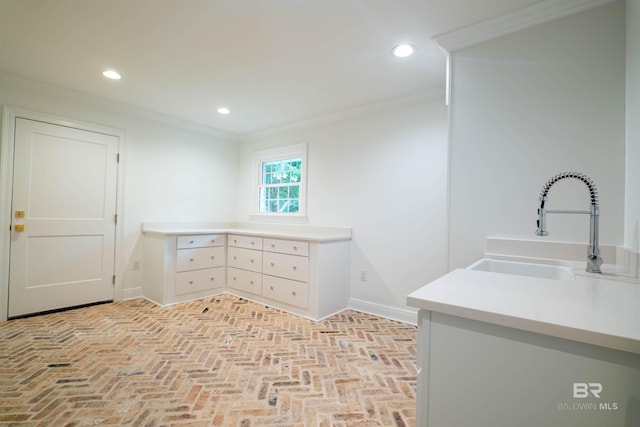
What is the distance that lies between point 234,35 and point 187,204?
2.97 metres

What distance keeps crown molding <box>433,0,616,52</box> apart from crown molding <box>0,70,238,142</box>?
3.72m

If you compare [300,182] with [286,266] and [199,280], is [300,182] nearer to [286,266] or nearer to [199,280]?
[286,266]

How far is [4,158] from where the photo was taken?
300cm

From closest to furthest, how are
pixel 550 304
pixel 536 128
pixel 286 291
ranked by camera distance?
pixel 550 304 < pixel 536 128 < pixel 286 291

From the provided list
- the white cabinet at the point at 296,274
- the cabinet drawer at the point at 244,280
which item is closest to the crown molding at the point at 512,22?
the white cabinet at the point at 296,274

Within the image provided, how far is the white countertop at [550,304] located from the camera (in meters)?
0.70

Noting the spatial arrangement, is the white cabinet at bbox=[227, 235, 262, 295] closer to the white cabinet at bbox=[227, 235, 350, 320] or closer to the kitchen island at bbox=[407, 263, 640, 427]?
the white cabinet at bbox=[227, 235, 350, 320]

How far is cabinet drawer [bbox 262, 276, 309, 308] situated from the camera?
11.1 feet

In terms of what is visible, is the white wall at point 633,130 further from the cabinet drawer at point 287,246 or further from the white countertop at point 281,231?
the cabinet drawer at point 287,246

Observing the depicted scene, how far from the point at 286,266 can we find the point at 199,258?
1341 mm

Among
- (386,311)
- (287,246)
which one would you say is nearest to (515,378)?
(386,311)

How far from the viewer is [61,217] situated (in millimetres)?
3381

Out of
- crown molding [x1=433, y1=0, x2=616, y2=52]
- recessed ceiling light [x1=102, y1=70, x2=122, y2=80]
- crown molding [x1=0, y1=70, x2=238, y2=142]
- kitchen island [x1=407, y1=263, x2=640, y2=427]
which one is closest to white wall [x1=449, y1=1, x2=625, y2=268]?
crown molding [x1=433, y1=0, x2=616, y2=52]

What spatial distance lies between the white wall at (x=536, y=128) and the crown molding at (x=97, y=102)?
384cm
